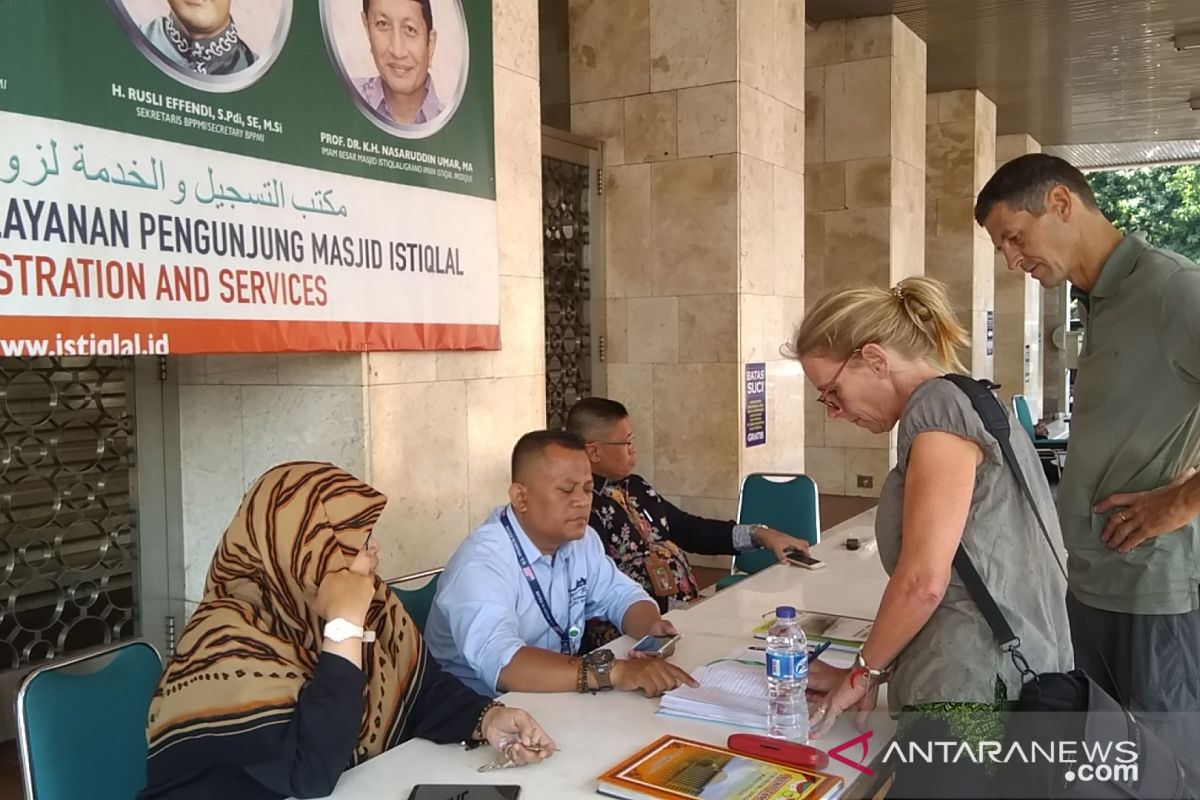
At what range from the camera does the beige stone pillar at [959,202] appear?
9773 mm

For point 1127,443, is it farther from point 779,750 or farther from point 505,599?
point 505,599

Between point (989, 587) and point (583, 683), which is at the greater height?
point (989, 587)

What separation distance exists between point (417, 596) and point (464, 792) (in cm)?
111

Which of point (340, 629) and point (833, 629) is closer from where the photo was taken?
point (340, 629)

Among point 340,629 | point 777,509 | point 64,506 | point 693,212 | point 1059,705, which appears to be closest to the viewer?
point 1059,705

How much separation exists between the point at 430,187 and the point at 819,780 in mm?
2544

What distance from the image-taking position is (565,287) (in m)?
5.56

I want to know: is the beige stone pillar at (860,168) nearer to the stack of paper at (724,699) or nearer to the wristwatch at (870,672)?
the stack of paper at (724,699)

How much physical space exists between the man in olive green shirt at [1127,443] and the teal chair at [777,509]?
1752 mm

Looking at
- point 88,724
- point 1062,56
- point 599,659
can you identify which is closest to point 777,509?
point 599,659

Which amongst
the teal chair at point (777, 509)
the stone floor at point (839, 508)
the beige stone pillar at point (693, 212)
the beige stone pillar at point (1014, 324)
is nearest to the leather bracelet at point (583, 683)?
the teal chair at point (777, 509)

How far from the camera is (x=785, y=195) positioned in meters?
5.93

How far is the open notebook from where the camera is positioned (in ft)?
5.93

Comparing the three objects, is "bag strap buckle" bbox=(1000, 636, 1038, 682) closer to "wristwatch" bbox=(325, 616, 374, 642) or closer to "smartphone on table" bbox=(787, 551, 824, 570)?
"wristwatch" bbox=(325, 616, 374, 642)
